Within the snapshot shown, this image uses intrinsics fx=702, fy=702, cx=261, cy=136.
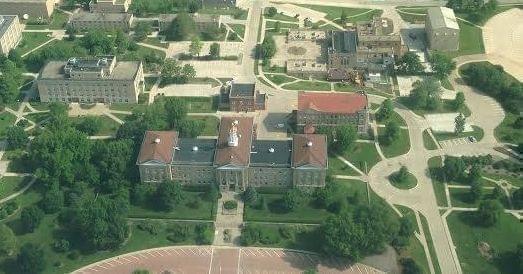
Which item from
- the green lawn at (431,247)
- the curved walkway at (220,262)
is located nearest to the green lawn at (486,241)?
the green lawn at (431,247)

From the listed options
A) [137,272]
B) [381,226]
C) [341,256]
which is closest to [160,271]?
[137,272]

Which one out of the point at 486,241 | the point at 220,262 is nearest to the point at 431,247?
the point at 486,241

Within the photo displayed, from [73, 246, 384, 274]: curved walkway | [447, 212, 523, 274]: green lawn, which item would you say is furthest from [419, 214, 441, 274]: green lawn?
[73, 246, 384, 274]: curved walkway

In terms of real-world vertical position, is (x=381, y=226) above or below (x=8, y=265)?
above

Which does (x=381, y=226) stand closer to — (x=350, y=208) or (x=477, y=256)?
(x=350, y=208)

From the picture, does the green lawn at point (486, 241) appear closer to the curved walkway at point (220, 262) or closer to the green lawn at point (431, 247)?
the green lawn at point (431, 247)

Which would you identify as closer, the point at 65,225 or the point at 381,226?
the point at 381,226

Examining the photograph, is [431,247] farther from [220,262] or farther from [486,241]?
[220,262]
